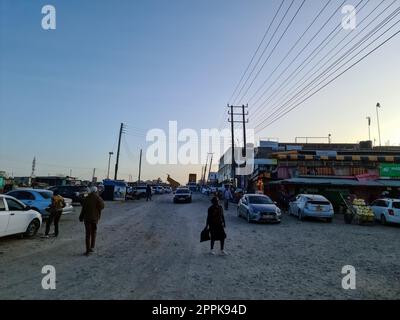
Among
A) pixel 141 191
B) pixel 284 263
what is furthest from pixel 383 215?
pixel 141 191

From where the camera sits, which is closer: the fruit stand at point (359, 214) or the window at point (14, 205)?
the window at point (14, 205)

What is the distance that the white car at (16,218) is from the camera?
1015cm

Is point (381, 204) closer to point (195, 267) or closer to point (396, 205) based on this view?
point (396, 205)

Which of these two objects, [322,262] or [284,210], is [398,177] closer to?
[284,210]

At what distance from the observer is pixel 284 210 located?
86.4ft

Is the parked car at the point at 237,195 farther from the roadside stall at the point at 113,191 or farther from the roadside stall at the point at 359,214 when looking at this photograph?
the roadside stall at the point at 359,214

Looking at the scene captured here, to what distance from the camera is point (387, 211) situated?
18.6 meters

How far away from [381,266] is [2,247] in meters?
11.2

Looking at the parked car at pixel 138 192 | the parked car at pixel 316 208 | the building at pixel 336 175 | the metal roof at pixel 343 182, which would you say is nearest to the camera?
the parked car at pixel 316 208

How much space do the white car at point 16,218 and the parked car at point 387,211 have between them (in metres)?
18.9

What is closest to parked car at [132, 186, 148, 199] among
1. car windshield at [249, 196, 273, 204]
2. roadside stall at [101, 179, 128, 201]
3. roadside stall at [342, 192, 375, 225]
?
roadside stall at [101, 179, 128, 201]

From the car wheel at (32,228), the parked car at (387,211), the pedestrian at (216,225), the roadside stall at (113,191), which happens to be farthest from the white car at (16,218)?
the roadside stall at (113,191)

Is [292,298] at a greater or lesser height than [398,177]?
lesser

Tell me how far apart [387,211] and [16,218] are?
19.5m
